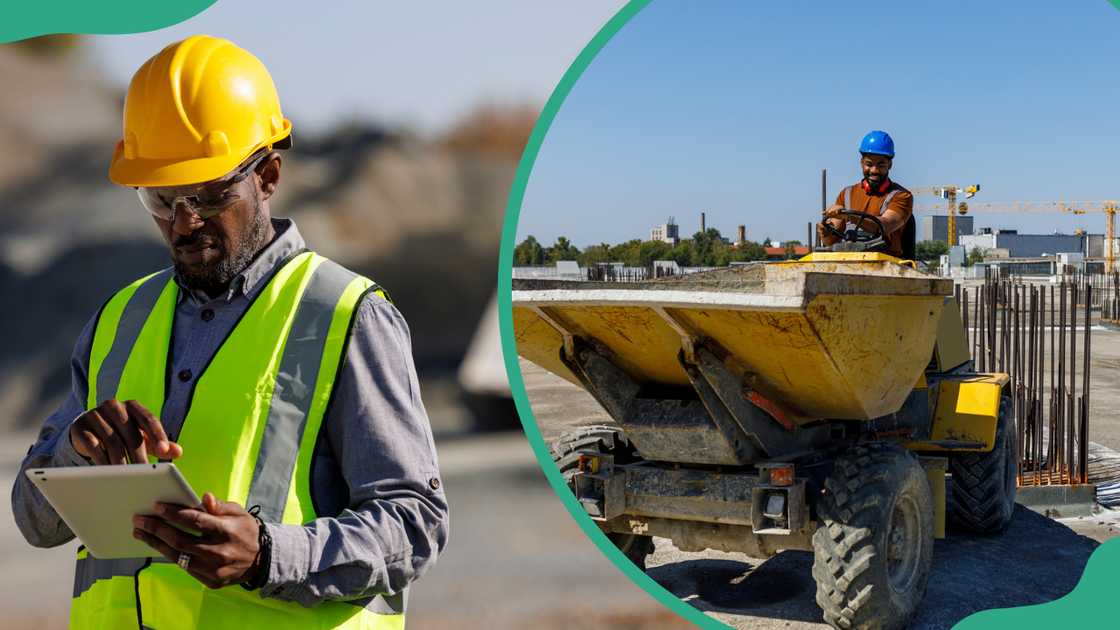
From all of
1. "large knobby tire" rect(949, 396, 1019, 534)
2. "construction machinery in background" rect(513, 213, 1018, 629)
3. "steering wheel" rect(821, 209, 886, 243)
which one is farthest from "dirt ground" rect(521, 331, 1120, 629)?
"steering wheel" rect(821, 209, 886, 243)

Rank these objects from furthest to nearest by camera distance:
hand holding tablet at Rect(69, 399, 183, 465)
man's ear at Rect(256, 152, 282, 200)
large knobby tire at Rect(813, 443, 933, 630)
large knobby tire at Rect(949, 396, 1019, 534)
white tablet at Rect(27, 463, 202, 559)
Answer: large knobby tire at Rect(949, 396, 1019, 534)
large knobby tire at Rect(813, 443, 933, 630)
man's ear at Rect(256, 152, 282, 200)
hand holding tablet at Rect(69, 399, 183, 465)
white tablet at Rect(27, 463, 202, 559)

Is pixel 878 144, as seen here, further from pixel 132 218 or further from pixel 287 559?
pixel 287 559

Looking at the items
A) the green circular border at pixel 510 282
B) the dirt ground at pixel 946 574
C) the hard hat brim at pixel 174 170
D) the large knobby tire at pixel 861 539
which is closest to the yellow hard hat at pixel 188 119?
the hard hat brim at pixel 174 170

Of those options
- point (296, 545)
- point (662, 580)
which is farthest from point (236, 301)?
point (662, 580)

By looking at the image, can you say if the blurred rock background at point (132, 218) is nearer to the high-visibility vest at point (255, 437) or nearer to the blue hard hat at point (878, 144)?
the high-visibility vest at point (255, 437)

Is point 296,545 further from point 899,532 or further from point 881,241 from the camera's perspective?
point 881,241

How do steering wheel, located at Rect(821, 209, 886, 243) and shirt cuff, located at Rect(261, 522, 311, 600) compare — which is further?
steering wheel, located at Rect(821, 209, 886, 243)

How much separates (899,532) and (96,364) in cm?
453

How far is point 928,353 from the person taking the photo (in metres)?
6.05

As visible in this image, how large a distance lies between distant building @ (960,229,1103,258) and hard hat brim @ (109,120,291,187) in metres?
98.4

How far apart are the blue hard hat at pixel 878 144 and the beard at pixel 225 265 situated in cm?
513

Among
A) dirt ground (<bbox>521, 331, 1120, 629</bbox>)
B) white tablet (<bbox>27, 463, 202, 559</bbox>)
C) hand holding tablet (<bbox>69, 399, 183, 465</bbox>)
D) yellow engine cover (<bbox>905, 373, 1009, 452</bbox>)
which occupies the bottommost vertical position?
dirt ground (<bbox>521, 331, 1120, 629</bbox>)

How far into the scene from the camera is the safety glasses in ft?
6.77

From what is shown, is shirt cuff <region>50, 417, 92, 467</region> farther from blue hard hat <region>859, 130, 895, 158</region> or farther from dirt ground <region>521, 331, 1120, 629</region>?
blue hard hat <region>859, 130, 895, 158</region>
